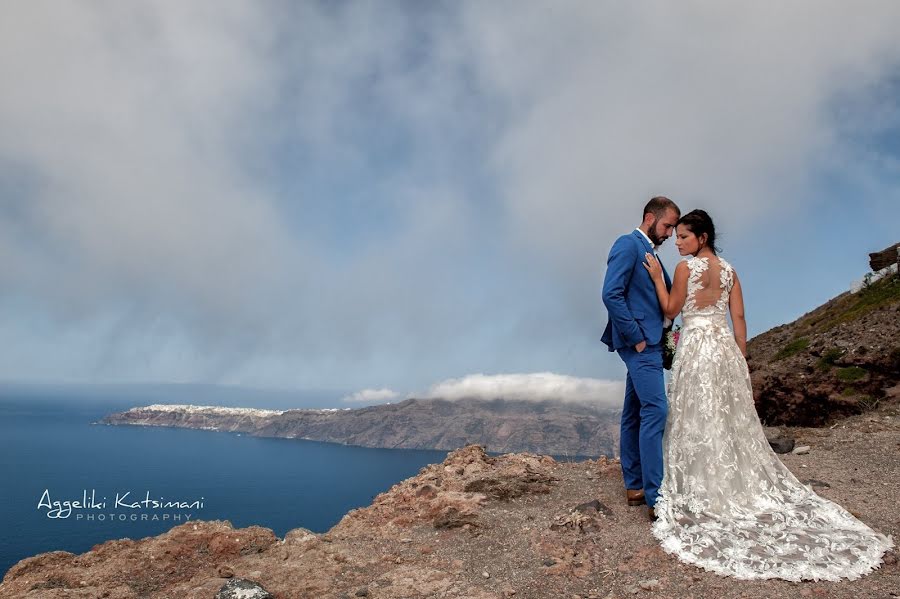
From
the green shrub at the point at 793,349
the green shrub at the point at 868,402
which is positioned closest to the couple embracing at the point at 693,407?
the green shrub at the point at 868,402

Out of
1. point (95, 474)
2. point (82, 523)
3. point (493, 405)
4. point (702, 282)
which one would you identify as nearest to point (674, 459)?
point (702, 282)

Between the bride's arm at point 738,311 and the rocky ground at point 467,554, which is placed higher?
the bride's arm at point 738,311

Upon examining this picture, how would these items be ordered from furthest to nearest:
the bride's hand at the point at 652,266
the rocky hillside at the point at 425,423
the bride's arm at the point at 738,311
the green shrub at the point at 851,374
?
the rocky hillside at the point at 425,423 → the green shrub at the point at 851,374 → the bride's arm at the point at 738,311 → the bride's hand at the point at 652,266

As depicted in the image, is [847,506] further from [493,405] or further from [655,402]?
[493,405]

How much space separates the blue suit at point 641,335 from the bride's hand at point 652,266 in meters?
0.05

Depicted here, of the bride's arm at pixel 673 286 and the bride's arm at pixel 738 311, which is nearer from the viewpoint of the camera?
the bride's arm at pixel 673 286

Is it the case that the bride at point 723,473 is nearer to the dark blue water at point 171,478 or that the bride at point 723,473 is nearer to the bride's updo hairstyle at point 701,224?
the bride's updo hairstyle at point 701,224

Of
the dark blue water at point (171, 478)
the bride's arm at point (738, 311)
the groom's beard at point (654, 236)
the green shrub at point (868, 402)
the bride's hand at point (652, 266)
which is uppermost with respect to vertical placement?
the groom's beard at point (654, 236)

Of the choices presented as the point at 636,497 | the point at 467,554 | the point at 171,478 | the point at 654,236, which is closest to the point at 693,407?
the point at 636,497

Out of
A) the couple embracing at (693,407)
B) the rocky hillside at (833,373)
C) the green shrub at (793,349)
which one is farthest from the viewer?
the green shrub at (793,349)

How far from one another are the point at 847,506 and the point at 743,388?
2.03 meters

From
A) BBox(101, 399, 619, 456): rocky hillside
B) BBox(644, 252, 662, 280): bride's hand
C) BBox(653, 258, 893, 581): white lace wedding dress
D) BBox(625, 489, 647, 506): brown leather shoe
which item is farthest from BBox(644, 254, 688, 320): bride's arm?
BBox(101, 399, 619, 456): rocky hillside

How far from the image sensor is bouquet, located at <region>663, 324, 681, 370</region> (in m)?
6.89

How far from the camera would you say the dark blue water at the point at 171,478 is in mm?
67175
